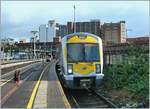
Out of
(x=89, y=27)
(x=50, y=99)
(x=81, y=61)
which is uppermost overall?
(x=89, y=27)

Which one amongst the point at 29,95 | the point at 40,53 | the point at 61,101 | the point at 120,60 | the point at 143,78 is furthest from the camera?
the point at 40,53

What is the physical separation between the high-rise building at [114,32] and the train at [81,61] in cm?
5967

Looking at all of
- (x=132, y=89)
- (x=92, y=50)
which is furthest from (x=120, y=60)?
(x=132, y=89)

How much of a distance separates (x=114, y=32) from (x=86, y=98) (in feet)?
218

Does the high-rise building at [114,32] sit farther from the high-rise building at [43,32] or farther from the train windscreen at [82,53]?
the high-rise building at [43,32]

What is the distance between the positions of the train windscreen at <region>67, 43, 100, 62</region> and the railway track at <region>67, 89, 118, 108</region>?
2.13 meters

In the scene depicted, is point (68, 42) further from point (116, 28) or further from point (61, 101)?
point (116, 28)

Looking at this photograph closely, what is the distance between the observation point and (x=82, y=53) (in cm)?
2566

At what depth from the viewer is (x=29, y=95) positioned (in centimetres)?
2250

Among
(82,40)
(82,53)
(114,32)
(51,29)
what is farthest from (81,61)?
(51,29)

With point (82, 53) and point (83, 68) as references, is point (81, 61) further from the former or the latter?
point (82, 53)

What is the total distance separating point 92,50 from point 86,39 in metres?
0.74

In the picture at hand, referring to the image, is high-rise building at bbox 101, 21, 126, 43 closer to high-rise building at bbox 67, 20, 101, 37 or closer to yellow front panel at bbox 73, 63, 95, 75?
high-rise building at bbox 67, 20, 101, 37

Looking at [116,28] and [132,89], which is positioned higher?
[116,28]
